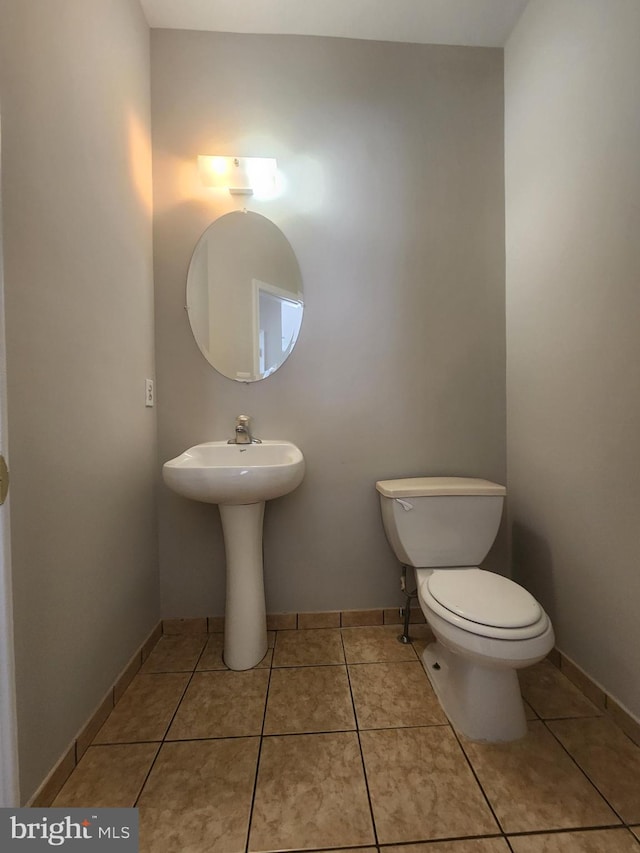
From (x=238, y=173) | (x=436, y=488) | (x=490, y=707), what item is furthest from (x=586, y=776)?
(x=238, y=173)

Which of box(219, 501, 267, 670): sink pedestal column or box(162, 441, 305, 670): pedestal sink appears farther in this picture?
box(219, 501, 267, 670): sink pedestal column

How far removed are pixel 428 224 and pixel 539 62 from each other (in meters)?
0.67

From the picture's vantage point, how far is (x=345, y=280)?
5.28 feet

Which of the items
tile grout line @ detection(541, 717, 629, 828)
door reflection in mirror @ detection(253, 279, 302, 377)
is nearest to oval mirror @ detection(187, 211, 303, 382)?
door reflection in mirror @ detection(253, 279, 302, 377)

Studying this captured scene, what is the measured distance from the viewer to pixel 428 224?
162cm

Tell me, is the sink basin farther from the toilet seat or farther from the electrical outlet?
the toilet seat

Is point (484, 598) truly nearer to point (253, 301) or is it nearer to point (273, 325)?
point (273, 325)

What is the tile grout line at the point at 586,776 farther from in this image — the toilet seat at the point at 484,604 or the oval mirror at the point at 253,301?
the oval mirror at the point at 253,301

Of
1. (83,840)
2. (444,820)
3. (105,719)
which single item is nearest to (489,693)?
(444,820)

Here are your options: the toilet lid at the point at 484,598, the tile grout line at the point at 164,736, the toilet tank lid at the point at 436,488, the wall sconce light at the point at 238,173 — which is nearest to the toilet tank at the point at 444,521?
the toilet tank lid at the point at 436,488

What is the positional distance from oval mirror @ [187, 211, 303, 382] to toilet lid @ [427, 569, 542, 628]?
1.08m

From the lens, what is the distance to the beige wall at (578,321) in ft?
3.54

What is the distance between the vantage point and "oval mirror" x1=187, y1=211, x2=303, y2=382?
5.20ft

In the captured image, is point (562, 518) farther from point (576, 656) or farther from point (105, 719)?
point (105, 719)
